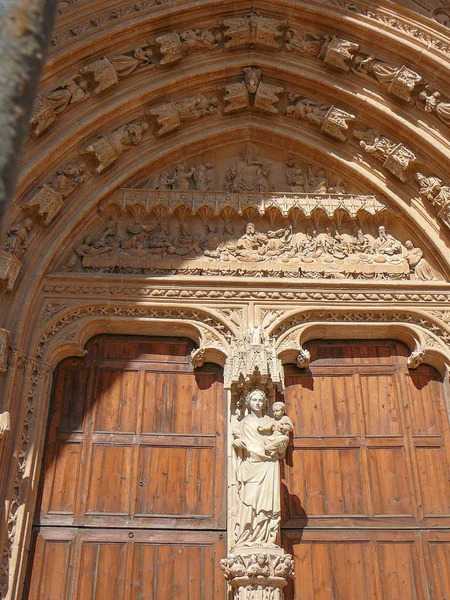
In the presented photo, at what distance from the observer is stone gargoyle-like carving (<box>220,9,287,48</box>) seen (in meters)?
8.34

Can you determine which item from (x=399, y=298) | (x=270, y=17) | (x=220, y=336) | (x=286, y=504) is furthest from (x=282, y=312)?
(x=270, y=17)

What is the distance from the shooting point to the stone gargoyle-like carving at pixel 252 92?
334 inches

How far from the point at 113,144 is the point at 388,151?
10.6ft

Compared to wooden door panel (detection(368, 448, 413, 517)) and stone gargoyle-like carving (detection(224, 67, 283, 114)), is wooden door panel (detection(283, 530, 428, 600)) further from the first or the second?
stone gargoyle-like carving (detection(224, 67, 283, 114))

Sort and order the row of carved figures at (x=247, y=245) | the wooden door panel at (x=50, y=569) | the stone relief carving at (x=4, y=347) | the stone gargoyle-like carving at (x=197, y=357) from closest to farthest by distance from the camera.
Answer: the wooden door panel at (x=50, y=569) → the stone relief carving at (x=4, y=347) → the stone gargoyle-like carving at (x=197, y=357) → the row of carved figures at (x=247, y=245)

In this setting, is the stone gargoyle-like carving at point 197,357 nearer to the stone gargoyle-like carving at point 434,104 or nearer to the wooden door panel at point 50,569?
the wooden door panel at point 50,569

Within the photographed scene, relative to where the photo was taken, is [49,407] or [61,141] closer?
[49,407]

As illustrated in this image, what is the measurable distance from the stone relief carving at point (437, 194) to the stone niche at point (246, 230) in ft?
1.62

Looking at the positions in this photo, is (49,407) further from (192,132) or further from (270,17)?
(270,17)

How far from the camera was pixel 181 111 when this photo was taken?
837cm

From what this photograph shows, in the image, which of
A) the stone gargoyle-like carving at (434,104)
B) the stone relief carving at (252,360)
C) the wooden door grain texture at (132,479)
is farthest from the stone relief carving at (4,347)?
the stone gargoyle-like carving at (434,104)

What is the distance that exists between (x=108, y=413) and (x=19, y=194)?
2.56 meters

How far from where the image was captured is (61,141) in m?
7.75

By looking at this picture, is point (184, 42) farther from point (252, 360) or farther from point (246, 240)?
point (252, 360)
